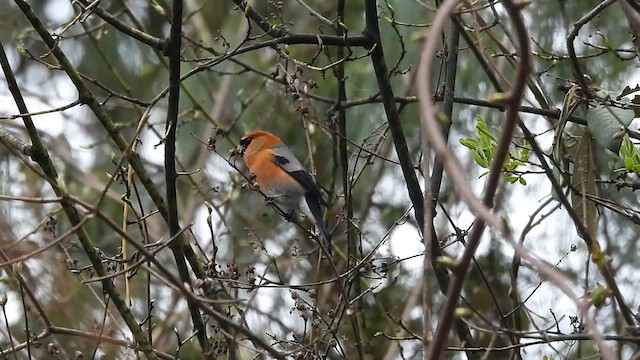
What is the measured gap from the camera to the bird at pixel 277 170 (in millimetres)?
4402

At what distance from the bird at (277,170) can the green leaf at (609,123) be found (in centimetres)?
202

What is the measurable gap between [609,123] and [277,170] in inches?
101

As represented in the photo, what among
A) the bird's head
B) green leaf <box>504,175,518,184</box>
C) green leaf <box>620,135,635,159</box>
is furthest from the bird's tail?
green leaf <box>620,135,635,159</box>

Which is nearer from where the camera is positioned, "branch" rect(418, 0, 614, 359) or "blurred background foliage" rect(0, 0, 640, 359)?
"branch" rect(418, 0, 614, 359)

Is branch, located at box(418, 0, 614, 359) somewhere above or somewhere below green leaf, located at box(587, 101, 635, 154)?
below

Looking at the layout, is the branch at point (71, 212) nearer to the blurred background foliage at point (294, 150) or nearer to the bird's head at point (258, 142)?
the blurred background foliage at point (294, 150)

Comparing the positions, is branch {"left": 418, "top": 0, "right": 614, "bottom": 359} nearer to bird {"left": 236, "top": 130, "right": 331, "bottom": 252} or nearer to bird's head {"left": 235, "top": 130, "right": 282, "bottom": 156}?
bird {"left": 236, "top": 130, "right": 331, "bottom": 252}

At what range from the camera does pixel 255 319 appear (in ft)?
14.7

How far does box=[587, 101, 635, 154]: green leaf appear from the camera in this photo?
2.31 meters

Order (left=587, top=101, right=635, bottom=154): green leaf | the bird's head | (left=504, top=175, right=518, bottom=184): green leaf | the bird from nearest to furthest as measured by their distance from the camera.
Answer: (left=587, top=101, right=635, bottom=154): green leaf < (left=504, top=175, right=518, bottom=184): green leaf < the bird < the bird's head

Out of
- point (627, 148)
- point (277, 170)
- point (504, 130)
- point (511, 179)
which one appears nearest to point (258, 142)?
point (277, 170)

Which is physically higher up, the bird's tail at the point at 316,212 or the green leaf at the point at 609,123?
the bird's tail at the point at 316,212

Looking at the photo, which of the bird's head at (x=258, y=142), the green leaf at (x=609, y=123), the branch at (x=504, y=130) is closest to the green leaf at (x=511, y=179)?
the green leaf at (x=609, y=123)

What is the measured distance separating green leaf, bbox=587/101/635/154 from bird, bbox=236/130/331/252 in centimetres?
202
